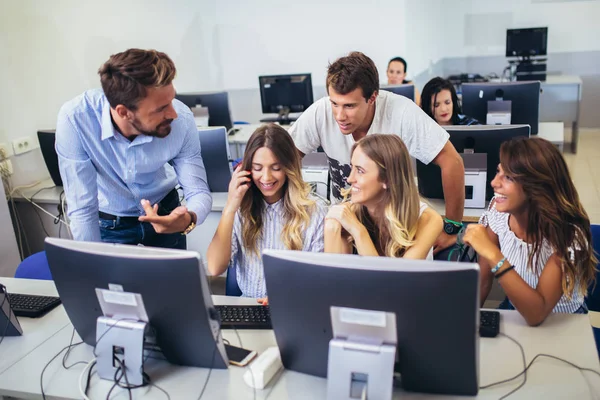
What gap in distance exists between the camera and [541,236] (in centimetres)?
163

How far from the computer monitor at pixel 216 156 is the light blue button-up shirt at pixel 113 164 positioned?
72 cm

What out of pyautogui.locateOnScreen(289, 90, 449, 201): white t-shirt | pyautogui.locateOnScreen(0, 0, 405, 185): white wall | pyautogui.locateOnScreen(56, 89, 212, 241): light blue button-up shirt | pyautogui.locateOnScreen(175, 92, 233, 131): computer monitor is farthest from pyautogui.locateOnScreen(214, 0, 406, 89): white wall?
pyautogui.locateOnScreen(56, 89, 212, 241): light blue button-up shirt

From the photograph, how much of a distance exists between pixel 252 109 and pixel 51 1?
9.92 feet

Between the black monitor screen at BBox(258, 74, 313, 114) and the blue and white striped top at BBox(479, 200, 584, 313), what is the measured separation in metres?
3.43

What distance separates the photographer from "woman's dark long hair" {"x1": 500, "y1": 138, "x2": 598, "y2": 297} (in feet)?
5.18

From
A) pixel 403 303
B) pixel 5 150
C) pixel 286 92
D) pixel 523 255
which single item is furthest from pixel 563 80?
pixel 403 303

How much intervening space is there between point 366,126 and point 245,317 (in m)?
1.02

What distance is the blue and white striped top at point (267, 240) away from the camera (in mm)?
2014

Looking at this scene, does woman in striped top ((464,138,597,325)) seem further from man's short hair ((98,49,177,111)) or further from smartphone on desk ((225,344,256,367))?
man's short hair ((98,49,177,111))

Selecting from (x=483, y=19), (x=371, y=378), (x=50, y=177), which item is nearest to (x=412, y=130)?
(x=371, y=378)

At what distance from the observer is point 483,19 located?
23.4ft

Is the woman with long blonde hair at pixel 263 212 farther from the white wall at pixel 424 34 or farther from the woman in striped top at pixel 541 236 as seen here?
the white wall at pixel 424 34

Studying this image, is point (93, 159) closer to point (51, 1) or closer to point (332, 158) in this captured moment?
point (332, 158)

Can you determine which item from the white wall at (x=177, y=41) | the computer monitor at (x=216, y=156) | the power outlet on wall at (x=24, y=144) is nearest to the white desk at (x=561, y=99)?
the white wall at (x=177, y=41)
